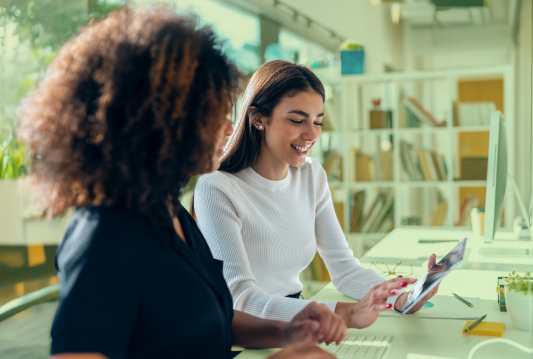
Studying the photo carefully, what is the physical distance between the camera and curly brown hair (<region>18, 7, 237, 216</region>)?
68cm

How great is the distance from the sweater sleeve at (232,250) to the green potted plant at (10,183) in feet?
3.36

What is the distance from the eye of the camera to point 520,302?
3.35 ft

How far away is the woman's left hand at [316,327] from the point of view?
0.86 metres

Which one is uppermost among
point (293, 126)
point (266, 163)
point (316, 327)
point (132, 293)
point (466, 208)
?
point (293, 126)

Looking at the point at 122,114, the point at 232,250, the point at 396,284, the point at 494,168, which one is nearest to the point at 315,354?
the point at 396,284

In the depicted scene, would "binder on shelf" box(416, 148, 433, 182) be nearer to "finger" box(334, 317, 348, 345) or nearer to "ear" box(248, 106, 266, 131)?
"ear" box(248, 106, 266, 131)

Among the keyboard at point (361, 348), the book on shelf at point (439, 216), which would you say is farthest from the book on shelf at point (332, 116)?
the keyboard at point (361, 348)

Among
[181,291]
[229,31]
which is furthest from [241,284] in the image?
[229,31]

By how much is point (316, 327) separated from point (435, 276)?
327mm

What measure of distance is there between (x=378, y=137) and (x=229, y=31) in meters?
2.77

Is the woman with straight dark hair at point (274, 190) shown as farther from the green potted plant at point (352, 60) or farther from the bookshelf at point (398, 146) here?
the green potted plant at point (352, 60)

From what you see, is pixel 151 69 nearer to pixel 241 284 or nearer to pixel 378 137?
pixel 241 284

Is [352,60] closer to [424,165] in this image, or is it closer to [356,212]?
[424,165]

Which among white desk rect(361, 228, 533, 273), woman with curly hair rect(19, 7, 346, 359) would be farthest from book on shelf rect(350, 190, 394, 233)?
woman with curly hair rect(19, 7, 346, 359)
